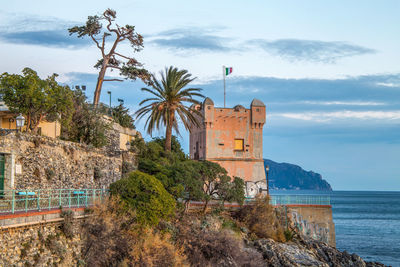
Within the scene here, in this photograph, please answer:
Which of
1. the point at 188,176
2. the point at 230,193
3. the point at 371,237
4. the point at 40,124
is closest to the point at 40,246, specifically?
the point at 188,176

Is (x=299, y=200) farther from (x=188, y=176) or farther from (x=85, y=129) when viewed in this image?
(x=85, y=129)

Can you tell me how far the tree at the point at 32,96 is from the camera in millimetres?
26359

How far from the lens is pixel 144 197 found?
24.6 meters

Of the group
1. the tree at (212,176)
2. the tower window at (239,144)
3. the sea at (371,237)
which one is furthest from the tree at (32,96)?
the sea at (371,237)

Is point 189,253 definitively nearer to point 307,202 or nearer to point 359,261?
point 359,261

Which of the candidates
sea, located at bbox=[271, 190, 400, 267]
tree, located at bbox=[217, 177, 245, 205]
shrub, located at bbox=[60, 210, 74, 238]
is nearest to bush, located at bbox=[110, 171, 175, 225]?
shrub, located at bbox=[60, 210, 74, 238]

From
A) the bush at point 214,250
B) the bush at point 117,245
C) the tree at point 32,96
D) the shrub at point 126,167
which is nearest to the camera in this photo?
the bush at point 117,245

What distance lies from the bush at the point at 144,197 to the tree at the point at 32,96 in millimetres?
6129

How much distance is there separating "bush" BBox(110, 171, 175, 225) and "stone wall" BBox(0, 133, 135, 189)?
3219 millimetres

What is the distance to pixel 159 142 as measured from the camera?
4569cm

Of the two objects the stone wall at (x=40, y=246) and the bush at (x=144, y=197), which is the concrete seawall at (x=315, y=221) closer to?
the bush at (x=144, y=197)

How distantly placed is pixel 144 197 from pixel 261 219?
39.4ft

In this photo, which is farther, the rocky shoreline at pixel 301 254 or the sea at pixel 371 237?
the sea at pixel 371 237

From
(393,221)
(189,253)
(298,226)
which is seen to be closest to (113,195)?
(189,253)
